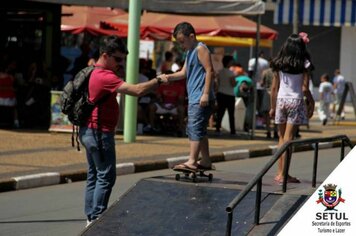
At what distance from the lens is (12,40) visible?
21625mm

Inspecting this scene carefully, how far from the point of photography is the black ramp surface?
771 centimetres

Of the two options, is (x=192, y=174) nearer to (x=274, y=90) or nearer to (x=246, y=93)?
(x=274, y=90)

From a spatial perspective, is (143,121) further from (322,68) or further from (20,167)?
(322,68)

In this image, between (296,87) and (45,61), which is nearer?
(296,87)

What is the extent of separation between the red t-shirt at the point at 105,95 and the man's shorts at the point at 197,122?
68.4 inches

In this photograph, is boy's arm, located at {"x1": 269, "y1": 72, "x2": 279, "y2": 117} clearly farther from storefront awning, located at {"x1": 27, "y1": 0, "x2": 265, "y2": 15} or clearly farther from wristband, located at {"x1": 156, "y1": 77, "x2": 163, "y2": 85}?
storefront awning, located at {"x1": 27, "y1": 0, "x2": 265, "y2": 15}

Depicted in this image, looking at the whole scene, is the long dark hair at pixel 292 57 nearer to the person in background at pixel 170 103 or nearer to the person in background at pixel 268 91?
the person in background at pixel 170 103

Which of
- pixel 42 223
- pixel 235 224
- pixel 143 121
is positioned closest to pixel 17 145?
pixel 143 121

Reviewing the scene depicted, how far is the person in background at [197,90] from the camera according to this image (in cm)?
1052

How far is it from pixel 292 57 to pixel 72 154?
6.53m

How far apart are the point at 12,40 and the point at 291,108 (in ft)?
39.7

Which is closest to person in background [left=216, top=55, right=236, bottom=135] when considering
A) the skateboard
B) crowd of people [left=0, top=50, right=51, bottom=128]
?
crowd of people [left=0, top=50, right=51, bottom=128]

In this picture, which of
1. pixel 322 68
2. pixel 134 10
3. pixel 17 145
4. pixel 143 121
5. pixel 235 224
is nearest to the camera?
pixel 235 224

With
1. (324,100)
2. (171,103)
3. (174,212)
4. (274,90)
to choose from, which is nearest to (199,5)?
(171,103)
